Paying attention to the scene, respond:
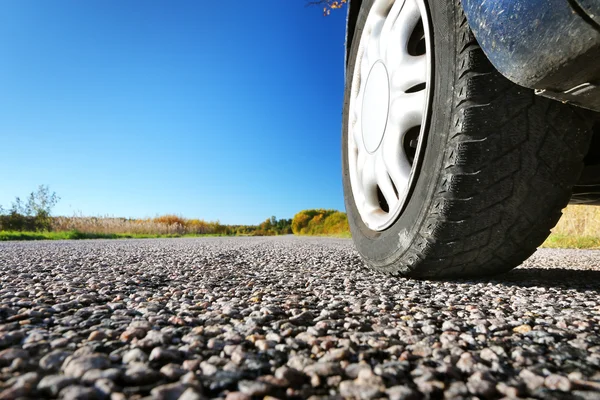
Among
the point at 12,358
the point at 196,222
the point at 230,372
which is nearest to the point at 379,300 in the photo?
the point at 230,372

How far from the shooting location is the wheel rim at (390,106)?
1.79 m

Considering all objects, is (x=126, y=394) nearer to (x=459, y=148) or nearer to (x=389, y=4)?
(x=459, y=148)

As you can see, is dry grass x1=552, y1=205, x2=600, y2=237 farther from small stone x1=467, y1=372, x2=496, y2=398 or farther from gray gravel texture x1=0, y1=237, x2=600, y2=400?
small stone x1=467, y1=372, x2=496, y2=398

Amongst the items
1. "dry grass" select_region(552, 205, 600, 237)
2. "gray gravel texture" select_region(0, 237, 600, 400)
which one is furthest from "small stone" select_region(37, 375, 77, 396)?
"dry grass" select_region(552, 205, 600, 237)

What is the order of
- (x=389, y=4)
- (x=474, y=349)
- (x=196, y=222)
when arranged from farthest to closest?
1. (x=196, y=222)
2. (x=389, y=4)
3. (x=474, y=349)

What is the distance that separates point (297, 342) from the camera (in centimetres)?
91

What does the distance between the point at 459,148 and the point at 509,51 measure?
436 millimetres

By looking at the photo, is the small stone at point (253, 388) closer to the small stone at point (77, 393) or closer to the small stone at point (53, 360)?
the small stone at point (77, 393)

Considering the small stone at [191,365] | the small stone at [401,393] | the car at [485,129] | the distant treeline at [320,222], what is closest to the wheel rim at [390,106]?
the car at [485,129]

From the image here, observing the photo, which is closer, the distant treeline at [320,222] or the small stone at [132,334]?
the small stone at [132,334]

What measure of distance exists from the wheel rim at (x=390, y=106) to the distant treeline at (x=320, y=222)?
1528cm

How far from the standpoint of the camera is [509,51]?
1.08 meters

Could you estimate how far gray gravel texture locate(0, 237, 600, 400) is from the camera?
0.69 metres

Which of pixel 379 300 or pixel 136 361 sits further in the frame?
pixel 379 300
